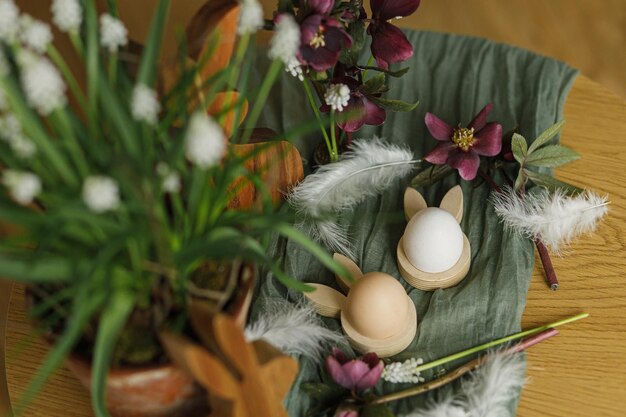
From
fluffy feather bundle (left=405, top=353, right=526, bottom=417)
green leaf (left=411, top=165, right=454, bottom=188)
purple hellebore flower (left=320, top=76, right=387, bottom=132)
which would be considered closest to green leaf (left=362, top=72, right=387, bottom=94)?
purple hellebore flower (left=320, top=76, right=387, bottom=132)

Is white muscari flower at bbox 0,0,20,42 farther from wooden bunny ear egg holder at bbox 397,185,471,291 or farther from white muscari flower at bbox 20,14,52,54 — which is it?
wooden bunny ear egg holder at bbox 397,185,471,291

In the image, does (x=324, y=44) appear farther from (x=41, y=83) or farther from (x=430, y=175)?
(x=41, y=83)

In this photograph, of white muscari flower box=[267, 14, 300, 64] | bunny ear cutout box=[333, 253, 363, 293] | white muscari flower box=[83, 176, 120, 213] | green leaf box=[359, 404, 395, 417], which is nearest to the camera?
white muscari flower box=[83, 176, 120, 213]

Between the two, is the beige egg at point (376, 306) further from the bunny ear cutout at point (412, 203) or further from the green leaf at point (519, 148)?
the green leaf at point (519, 148)

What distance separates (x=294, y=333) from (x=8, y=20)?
41 cm

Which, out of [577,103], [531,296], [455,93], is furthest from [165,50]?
[531,296]

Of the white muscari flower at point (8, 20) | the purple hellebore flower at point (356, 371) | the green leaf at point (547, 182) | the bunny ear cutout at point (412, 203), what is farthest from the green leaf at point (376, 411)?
the white muscari flower at point (8, 20)

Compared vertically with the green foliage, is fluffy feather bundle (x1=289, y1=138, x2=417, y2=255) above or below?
above

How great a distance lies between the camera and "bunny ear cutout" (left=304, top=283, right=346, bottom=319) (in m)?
0.80

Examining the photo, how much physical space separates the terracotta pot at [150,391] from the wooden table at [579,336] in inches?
5.4

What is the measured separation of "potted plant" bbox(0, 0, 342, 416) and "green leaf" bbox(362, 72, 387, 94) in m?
0.25

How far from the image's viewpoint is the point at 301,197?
34.4 inches

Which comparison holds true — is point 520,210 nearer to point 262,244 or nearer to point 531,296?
point 531,296

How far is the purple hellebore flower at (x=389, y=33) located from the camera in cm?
83
